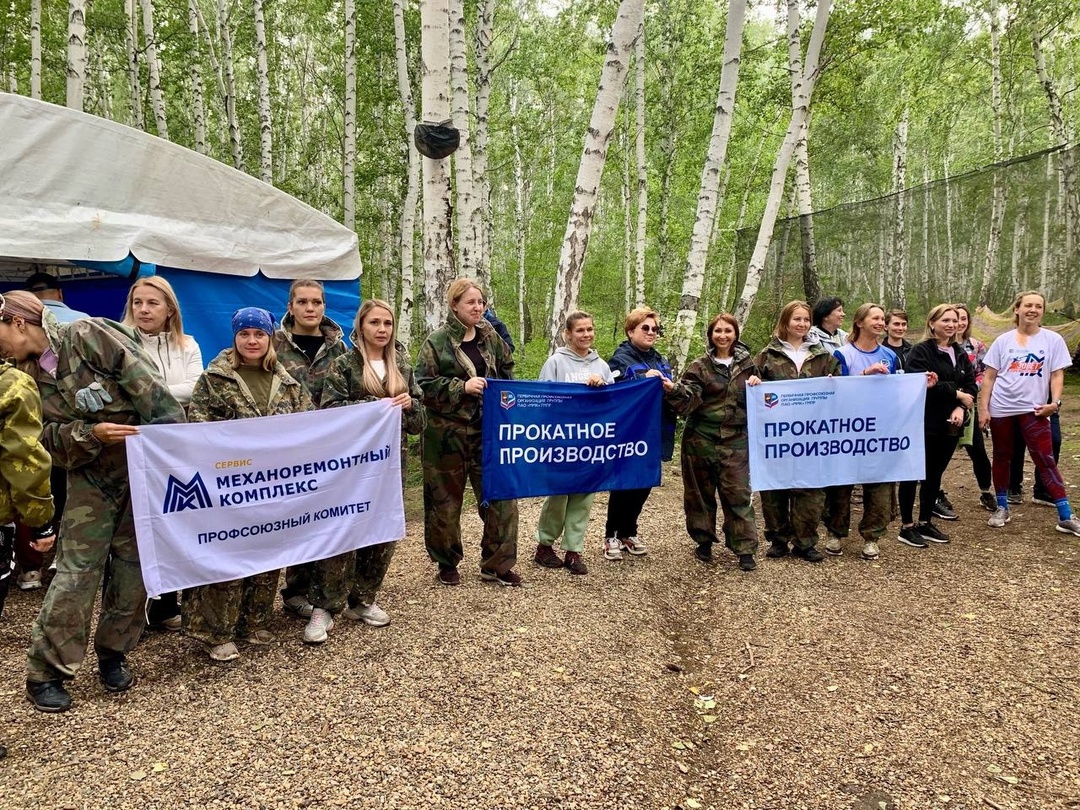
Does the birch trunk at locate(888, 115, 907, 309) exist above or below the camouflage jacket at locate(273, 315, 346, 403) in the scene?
above

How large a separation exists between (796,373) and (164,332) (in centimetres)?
447

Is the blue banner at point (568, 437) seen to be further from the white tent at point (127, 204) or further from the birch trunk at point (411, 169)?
the birch trunk at point (411, 169)

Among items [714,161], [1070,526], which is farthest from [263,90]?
[1070,526]

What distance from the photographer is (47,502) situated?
269cm

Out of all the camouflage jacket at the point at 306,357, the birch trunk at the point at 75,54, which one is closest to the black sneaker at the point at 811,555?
the camouflage jacket at the point at 306,357

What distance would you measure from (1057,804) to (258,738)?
3259 millimetres

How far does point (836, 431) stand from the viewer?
503 cm

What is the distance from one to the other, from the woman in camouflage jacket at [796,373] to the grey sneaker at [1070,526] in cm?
210

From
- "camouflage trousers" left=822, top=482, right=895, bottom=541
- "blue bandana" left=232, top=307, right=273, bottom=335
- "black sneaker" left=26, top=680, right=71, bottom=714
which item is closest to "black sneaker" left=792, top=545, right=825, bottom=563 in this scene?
"camouflage trousers" left=822, top=482, right=895, bottom=541

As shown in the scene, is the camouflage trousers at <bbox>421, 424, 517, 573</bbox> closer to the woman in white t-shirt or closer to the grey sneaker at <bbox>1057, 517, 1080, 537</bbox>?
the woman in white t-shirt

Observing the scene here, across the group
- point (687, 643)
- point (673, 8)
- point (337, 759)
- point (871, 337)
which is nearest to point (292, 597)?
point (337, 759)

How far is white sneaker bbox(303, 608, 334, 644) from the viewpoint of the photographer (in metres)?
3.65

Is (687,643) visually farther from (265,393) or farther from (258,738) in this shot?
(265,393)

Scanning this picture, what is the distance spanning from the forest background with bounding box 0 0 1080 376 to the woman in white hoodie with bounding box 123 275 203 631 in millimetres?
3457
